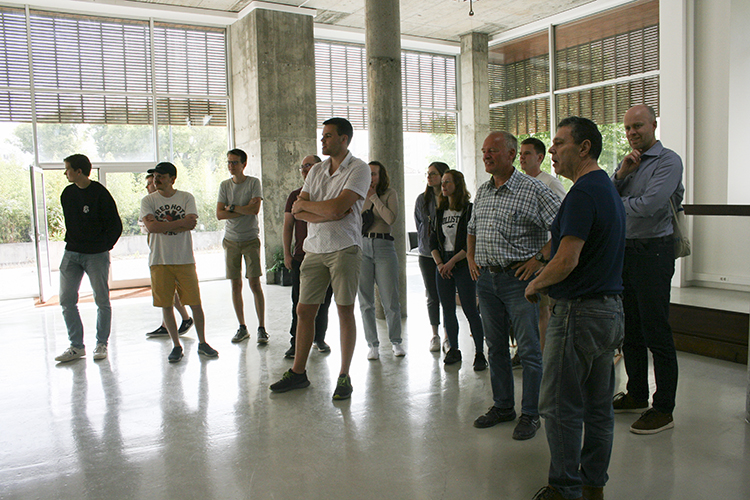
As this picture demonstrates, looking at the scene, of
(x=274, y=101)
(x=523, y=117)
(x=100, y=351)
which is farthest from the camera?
(x=523, y=117)

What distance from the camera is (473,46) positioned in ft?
41.4

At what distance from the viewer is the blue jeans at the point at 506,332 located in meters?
3.10

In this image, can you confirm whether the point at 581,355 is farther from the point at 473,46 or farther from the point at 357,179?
the point at 473,46

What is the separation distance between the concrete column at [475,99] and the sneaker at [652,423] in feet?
31.9

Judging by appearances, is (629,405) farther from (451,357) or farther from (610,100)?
(610,100)

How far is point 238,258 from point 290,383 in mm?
1905

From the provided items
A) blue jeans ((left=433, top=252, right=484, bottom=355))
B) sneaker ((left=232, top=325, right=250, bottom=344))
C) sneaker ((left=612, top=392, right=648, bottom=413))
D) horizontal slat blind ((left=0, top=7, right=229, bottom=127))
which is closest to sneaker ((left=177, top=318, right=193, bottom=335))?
sneaker ((left=232, top=325, right=250, bottom=344))

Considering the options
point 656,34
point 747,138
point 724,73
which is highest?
point 656,34

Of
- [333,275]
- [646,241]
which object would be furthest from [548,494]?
[333,275]

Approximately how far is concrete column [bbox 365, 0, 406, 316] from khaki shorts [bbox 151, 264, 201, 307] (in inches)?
94.2

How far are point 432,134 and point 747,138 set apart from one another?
6.84 m

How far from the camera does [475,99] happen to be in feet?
42.0

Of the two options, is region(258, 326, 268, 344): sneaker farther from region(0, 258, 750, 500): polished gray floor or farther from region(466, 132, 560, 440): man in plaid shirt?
region(466, 132, 560, 440): man in plaid shirt

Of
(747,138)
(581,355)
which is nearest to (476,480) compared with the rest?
(581,355)
